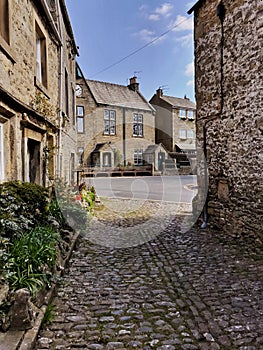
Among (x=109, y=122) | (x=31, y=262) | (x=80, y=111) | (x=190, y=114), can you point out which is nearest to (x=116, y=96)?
(x=109, y=122)

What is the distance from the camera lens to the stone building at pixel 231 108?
17.7 ft

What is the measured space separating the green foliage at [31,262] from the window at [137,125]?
28384mm

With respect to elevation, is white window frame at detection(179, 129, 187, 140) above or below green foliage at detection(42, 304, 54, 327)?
above

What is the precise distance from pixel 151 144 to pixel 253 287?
29653 millimetres

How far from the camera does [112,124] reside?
2994 centimetres

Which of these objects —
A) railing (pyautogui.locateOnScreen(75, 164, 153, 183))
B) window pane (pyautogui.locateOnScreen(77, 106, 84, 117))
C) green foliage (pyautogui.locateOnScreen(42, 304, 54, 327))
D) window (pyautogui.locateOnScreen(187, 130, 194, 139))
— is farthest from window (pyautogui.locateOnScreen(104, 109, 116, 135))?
green foliage (pyautogui.locateOnScreen(42, 304, 54, 327))

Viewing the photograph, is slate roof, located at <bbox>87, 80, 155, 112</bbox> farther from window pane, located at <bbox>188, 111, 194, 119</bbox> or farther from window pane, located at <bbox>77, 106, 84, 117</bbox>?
window pane, located at <bbox>188, 111, 194, 119</bbox>

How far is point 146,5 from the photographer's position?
37.8ft

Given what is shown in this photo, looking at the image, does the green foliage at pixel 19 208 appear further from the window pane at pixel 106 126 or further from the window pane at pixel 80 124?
the window pane at pixel 106 126

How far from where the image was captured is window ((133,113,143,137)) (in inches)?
1251

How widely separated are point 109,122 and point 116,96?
3259mm

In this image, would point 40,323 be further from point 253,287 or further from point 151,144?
point 151,144

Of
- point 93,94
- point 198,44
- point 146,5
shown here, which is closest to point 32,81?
point 198,44

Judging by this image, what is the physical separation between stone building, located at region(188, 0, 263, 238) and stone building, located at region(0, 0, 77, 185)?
3.84 meters
